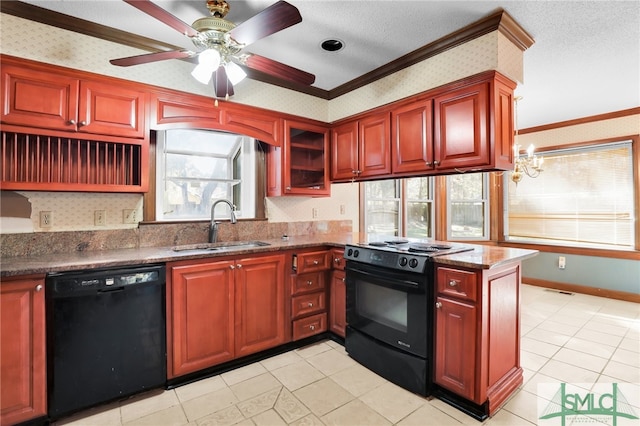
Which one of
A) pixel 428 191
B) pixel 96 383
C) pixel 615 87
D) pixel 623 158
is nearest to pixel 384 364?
pixel 96 383

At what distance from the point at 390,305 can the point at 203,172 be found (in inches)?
81.6

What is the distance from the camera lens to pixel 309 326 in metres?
2.84

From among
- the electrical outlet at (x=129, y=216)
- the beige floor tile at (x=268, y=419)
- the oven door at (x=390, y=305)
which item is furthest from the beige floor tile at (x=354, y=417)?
the electrical outlet at (x=129, y=216)

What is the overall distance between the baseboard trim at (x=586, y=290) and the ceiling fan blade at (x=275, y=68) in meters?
4.89

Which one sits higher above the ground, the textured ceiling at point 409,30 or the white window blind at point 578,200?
the textured ceiling at point 409,30

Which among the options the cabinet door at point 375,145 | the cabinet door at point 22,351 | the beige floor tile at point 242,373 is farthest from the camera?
the cabinet door at point 375,145

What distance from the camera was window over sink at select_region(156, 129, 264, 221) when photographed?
9.11 ft

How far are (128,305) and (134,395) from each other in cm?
65

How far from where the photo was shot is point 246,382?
2.26m

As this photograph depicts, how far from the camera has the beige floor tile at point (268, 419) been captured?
1838 millimetres

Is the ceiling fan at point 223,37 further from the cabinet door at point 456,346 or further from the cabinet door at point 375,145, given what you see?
the cabinet door at point 456,346

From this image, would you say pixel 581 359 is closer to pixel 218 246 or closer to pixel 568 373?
pixel 568 373

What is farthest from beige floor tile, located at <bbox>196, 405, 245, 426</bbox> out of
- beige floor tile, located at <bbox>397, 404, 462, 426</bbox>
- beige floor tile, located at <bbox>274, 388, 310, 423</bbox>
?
beige floor tile, located at <bbox>397, 404, 462, 426</bbox>

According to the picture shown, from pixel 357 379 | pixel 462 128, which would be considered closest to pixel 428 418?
pixel 357 379
